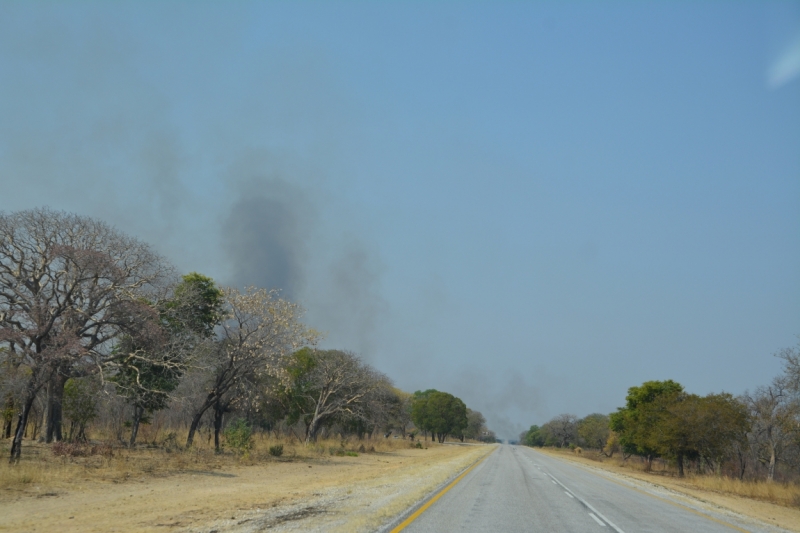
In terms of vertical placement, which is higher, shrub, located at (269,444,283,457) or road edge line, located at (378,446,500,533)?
road edge line, located at (378,446,500,533)

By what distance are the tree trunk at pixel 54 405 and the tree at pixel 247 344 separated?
7.02 metres

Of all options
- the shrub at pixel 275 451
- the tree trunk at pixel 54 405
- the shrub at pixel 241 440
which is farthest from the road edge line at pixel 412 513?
the shrub at pixel 275 451

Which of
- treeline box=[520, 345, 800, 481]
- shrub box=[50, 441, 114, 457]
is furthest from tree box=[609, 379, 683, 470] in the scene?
shrub box=[50, 441, 114, 457]

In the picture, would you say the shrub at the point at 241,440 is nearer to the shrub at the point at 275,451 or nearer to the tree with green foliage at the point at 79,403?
the shrub at the point at 275,451

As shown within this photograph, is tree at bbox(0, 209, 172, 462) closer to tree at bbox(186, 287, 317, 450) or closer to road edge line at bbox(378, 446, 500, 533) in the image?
tree at bbox(186, 287, 317, 450)

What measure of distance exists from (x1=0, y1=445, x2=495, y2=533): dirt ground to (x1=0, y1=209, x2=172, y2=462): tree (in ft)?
21.7

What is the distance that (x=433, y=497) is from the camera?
1745 centimetres

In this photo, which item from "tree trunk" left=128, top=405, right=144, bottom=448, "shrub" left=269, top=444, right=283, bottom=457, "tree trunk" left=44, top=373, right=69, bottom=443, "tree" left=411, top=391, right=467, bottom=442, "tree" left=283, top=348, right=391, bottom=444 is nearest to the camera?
"tree trunk" left=44, top=373, right=69, bottom=443

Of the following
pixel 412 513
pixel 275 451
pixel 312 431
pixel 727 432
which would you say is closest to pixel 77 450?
pixel 275 451

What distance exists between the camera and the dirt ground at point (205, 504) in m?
11.9

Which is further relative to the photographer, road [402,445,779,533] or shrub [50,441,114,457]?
shrub [50,441,114,457]

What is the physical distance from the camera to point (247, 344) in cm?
3481

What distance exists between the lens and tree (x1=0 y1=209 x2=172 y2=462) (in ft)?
74.6

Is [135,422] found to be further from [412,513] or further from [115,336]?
[412,513]
